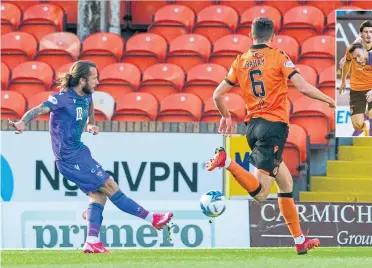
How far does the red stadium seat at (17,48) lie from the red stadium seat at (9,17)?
2.14ft

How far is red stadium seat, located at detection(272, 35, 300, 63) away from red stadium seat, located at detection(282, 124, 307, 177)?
1.89m

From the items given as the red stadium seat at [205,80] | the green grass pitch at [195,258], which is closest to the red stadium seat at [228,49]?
the red stadium seat at [205,80]

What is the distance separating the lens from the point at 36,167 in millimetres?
13898

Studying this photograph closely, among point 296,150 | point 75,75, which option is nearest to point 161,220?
point 75,75

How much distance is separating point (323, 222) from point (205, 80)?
135 inches

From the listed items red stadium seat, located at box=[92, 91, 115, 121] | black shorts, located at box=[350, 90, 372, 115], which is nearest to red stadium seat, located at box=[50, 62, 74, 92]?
red stadium seat, located at box=[92, 91, 115, 121]

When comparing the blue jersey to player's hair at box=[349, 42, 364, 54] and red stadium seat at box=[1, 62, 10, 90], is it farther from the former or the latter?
red stadium seat at box=[1, 62, 10, 90]

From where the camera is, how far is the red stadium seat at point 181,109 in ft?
49.5

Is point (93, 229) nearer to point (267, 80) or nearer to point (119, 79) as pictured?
point (267, 80)

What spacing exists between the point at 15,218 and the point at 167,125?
2.11 meters

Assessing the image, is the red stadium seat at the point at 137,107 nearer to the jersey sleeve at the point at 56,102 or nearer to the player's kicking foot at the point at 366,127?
the player's kicking foot at the point at 366,127

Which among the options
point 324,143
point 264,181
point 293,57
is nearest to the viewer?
point 264,181

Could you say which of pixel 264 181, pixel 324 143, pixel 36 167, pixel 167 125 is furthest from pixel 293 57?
pixel 264 181

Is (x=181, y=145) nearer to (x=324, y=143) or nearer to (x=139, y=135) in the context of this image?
(x=139, y=135)
